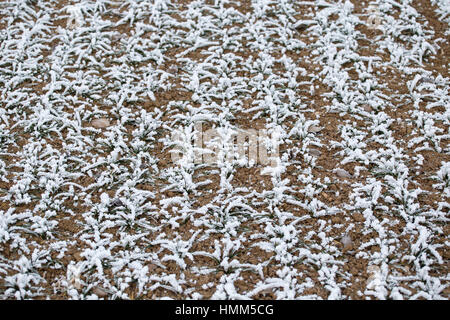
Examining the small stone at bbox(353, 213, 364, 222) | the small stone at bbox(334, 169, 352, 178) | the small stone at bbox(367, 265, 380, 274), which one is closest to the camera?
the small stone at bbox(367, 265, 380, 274)

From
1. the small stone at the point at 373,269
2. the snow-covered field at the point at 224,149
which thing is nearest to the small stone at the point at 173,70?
the snow-covered field at the point at 224,149

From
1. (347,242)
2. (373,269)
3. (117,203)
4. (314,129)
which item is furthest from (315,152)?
(117,203)

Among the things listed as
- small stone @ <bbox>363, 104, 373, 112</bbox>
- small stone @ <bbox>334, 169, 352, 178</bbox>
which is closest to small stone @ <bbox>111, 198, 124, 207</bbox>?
small stone @ <bbox>334, 169, 352, 178</bbox>

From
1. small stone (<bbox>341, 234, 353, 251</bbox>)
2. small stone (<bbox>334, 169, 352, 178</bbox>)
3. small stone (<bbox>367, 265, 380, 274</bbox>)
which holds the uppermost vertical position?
small stone (<bbox>334, 169, 352, 178</bbox>)

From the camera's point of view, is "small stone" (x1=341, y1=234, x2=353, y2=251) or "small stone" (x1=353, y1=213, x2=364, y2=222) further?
"small stone" (x1=353, y1=213, x2=364, y2=222)

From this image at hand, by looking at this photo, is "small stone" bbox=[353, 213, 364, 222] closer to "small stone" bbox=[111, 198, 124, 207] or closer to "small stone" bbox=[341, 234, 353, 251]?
"small stone" bbox=[341, 234, 353, 251]
